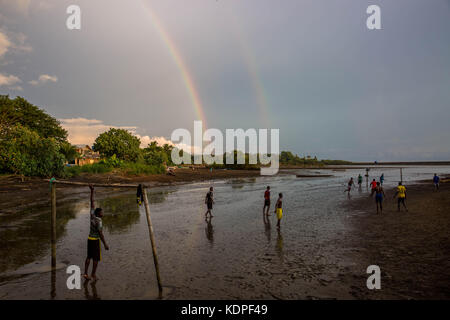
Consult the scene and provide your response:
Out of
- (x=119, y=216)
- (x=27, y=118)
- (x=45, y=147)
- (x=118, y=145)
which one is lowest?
(x=119, y=216)

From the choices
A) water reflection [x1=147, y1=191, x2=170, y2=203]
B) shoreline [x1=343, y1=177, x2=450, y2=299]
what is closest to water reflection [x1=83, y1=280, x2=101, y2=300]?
shoreline [x1=343, y1=177, x2=450, y2=299]

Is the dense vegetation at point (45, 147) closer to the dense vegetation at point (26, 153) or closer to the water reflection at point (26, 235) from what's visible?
the dense vegetation at point (26, 153)

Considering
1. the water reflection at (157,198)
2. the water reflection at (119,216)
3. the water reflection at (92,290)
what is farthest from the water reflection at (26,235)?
the water reflection at (157,198)

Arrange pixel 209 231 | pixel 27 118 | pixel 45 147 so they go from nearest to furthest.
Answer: pixel 209 231 < pixel 45 147 < pixel 27 118

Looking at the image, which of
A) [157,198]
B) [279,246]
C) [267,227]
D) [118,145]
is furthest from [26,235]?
[118,145]

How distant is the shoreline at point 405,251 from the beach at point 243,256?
4 centimetres

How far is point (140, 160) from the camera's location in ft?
218

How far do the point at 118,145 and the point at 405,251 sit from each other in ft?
216

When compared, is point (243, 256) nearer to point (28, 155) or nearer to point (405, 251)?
point (405, 251)

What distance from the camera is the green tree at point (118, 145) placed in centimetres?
6425

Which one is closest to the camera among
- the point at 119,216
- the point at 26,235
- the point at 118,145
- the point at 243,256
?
the point at 243,256

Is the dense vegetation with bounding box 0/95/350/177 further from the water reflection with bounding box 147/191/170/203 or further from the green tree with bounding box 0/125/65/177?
the water reflection with bounding box 147/191/170/203

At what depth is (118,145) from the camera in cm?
6544

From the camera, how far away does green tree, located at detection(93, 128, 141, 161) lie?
64.2m
